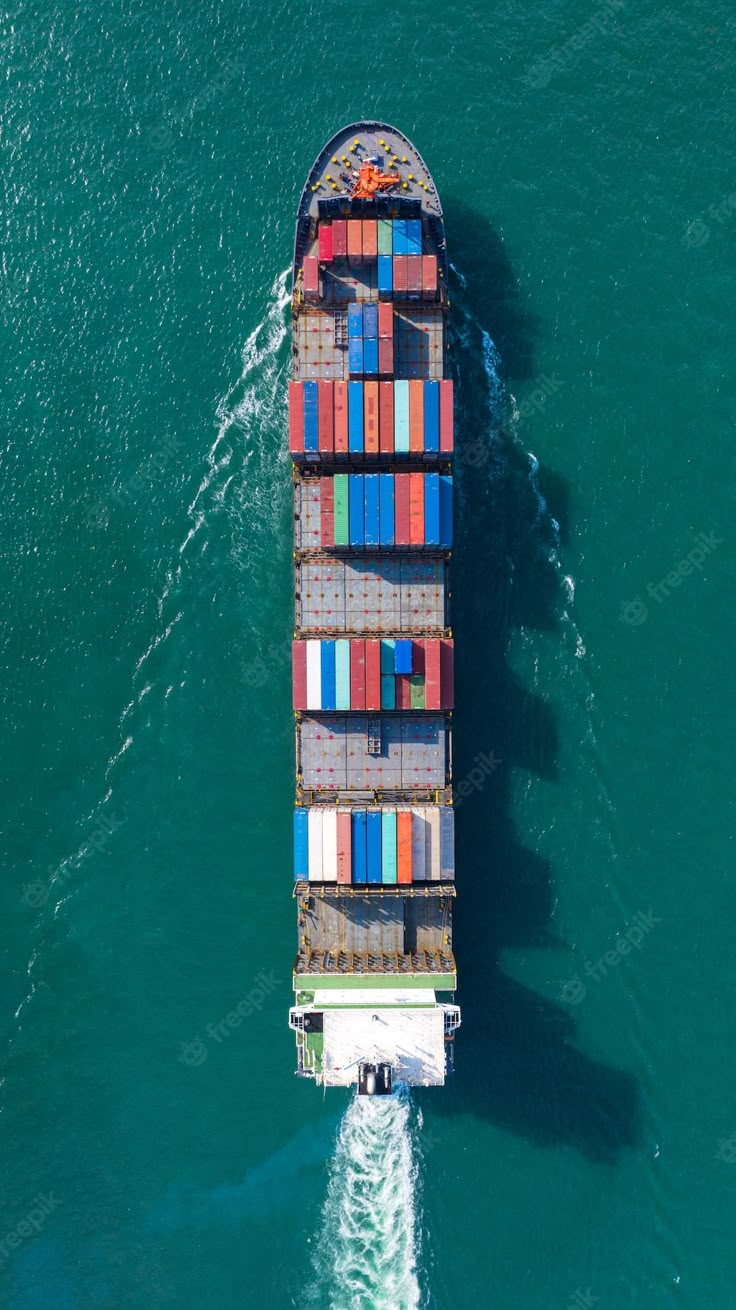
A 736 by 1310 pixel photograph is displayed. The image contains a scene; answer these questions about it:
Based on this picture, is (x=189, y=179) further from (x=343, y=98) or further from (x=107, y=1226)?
(x=107, y=1226)

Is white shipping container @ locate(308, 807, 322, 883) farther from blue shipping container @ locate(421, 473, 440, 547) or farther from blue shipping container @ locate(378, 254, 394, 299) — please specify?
blue shipping container @ locate(378, 254, 394, 299)

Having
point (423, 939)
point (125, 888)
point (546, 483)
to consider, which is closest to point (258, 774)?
point (125, 888)

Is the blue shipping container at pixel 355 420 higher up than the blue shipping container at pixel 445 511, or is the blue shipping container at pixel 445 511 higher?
the blue shipping container at pixel 355 420

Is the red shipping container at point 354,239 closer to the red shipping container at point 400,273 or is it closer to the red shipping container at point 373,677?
the red shipping container at point 400,273

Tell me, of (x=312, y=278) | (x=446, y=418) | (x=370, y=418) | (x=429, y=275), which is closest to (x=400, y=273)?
(x=429, y=275)

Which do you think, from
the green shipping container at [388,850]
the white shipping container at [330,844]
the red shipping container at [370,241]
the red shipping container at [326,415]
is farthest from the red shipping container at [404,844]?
the red shipping container at [370,241]

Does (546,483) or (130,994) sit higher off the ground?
(546,483)
